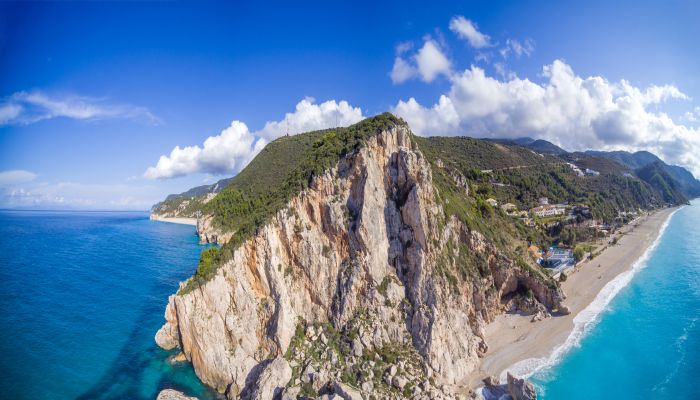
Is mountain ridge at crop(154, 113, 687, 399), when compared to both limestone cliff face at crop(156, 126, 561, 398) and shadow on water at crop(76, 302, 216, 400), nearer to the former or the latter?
limestone cliff face at crop(156, 126, 561, 398)

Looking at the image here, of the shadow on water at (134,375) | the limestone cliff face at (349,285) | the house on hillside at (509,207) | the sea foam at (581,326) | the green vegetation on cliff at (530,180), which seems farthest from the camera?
the green vegetation on cliff at (530,180)

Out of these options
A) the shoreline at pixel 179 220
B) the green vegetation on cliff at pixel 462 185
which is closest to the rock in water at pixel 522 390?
the green vegetation on cliff at pixel 462 185

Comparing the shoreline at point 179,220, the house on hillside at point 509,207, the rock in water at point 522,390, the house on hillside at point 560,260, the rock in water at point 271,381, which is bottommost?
the rock in water at point 522,390

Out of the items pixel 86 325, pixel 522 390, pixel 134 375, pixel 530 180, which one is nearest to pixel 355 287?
pixel 522 390

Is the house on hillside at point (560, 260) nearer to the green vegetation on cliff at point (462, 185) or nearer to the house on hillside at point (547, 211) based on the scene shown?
the green vegetation on cliff at point (462, 185)

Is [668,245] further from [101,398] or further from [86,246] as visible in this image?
[86,246]
